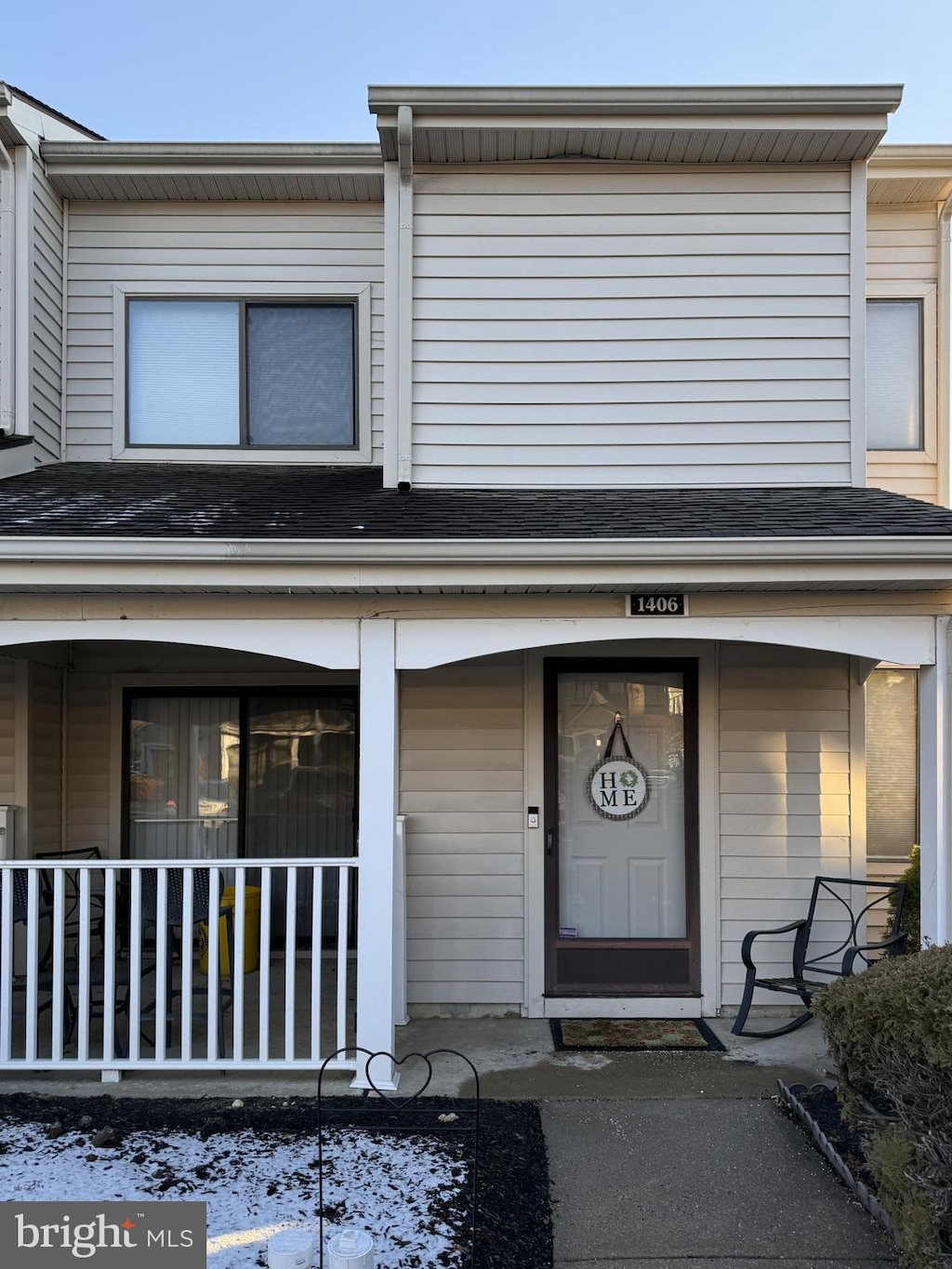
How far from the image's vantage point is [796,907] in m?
6.42

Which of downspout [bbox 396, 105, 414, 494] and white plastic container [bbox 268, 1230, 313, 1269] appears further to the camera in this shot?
downspout [bbox 396, 105, 414, 494]

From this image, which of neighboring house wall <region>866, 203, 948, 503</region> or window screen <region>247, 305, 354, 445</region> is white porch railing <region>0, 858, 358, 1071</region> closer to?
window screen <region>247, 305, 354, 445</region>

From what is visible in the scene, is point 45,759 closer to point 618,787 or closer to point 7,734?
point 7,734

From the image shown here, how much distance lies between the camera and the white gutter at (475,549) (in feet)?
15.7

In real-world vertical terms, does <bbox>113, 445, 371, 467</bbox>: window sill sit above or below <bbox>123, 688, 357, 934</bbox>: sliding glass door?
above

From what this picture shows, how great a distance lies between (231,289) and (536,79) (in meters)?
2.51

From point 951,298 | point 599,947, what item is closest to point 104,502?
point 599,947

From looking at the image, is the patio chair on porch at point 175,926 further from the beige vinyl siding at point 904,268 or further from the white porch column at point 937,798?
the beige vinyl siding at point 904,268

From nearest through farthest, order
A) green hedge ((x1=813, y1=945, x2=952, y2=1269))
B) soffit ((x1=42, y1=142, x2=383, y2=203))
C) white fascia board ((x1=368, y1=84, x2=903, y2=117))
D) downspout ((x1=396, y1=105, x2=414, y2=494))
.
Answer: green hedge ((x1=813, y1=945, x2=952, y2=1269)), white fascia board ((x1=368, y1=84, x2=903, y2=117)), downspout ((x1=396, y1=105, x2=414, y2=494)), soffit ((x1=42, y1=142, x2=383, y2=203))

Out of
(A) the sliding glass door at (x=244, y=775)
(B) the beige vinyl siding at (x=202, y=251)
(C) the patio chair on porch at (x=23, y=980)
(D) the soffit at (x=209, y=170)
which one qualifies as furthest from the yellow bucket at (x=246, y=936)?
(D) the soffit at (x=209, y=170)

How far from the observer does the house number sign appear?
5145 millimetres

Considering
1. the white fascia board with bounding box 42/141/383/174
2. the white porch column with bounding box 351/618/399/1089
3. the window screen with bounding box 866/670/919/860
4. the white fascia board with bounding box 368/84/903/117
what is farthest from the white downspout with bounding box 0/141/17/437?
the window screen with bounding box 866/670/919/860

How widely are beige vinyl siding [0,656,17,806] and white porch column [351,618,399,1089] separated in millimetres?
3195

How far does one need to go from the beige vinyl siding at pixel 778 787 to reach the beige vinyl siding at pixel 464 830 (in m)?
1.32
